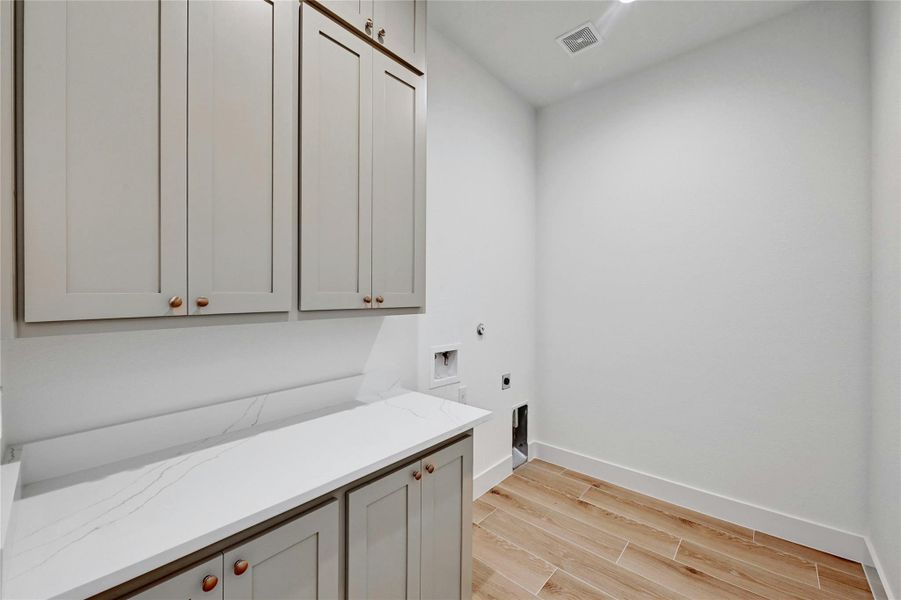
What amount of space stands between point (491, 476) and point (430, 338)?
42.6 inches

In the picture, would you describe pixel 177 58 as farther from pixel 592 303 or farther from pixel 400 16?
pixel 592 303

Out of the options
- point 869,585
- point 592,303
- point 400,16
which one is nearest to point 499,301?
point 592,303

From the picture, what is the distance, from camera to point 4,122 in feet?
2.58

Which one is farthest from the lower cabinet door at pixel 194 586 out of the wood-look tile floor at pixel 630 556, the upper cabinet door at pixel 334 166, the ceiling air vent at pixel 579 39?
the ceiling air vent at pixel 579 39

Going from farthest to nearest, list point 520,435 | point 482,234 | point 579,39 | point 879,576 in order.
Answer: point 520,435, point 482,234, point 579,39, point 879,576

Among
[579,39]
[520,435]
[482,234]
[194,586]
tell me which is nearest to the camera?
[194,586]

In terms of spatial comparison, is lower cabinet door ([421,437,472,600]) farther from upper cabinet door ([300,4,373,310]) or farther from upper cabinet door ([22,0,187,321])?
upper cabinet door ([22,0,187,321])

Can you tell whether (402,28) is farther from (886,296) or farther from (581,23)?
(886,296)

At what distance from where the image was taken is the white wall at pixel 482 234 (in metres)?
2.23

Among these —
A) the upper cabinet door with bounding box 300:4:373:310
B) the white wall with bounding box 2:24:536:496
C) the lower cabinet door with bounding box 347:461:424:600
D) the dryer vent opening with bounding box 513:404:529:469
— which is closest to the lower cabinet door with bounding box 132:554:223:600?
the lower cabinet door with bounding box 347:461:424:600

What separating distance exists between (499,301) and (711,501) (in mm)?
1697

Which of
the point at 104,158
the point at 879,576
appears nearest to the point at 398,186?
the point at 104,158

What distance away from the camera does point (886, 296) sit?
5.47 ft

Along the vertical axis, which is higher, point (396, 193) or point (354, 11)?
point (354, 11)
